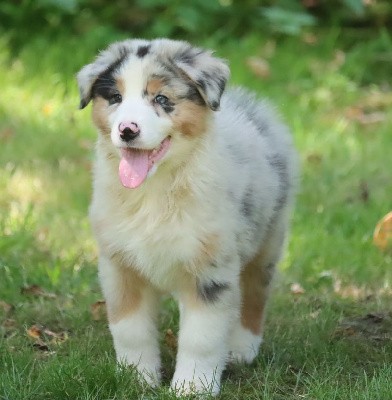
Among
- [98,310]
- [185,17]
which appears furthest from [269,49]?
[98,310]

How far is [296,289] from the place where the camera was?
5656mm

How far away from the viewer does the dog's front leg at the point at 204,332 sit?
13.7 feet

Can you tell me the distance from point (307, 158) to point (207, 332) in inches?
145

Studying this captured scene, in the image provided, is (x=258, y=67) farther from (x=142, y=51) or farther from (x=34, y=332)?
(x=142, y=51)

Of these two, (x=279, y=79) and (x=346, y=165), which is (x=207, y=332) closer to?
(x=346, y=165)

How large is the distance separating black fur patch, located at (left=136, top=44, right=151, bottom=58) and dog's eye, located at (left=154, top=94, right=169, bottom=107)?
0.18 metres

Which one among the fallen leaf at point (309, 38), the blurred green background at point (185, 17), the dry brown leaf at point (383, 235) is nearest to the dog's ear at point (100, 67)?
the dry brown leaf at point (383, 235)

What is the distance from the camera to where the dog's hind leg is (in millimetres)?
4848

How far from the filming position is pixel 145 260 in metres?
4.19

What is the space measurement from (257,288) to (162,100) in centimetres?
125

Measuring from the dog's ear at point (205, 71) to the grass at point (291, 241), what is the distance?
1151 millimetres

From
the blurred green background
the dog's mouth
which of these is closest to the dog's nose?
the dog's mouth

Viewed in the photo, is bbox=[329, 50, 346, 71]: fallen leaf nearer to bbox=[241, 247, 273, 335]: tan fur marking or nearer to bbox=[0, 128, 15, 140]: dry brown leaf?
bbox=[0, 128, 15, 140]: dry brown leaf

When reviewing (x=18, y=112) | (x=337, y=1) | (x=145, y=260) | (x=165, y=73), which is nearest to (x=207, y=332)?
(x=145, y=260)
